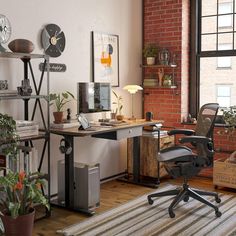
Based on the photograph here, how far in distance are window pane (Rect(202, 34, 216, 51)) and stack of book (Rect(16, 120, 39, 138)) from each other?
2.85 m

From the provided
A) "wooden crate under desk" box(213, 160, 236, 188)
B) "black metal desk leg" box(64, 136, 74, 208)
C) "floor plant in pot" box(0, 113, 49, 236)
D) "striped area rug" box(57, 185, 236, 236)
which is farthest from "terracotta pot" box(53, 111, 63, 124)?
"wooden crate under desk" box(213, 160, 236, 188)

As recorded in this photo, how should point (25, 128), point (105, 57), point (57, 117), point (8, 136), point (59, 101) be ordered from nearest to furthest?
point (8, 136) < point (25, 128) < point (57, 117) < point (59, 101) < point (105, 57)

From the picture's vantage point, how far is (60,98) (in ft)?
14.5

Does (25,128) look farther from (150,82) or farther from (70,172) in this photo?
(150,82)

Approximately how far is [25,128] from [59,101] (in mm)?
786

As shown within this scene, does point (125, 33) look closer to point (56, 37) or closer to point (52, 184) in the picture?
point (56, 37)

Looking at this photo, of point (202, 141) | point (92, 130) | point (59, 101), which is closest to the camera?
point (202, 141)

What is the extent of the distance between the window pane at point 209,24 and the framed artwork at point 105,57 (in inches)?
49.0

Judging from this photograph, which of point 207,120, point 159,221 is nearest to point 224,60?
point 207,120

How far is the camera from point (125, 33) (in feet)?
17.6

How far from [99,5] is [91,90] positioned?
1.17 m

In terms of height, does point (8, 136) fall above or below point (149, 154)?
above

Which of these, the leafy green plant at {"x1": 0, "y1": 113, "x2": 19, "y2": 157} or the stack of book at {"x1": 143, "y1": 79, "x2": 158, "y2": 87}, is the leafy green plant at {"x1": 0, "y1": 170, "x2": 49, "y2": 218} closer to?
the leafy green plant at {"x1": 0, "y1": 113, "x2": 19, "y2": 157}

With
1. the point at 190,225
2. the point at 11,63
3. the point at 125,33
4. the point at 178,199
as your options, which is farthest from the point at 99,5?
the point at 190,225
